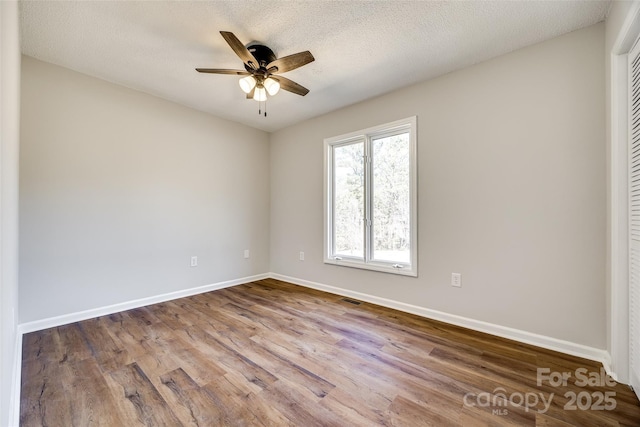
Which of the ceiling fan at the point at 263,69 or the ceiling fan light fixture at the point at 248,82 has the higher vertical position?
the ceiling fan at the point at 263,69

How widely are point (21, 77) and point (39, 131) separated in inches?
18.3

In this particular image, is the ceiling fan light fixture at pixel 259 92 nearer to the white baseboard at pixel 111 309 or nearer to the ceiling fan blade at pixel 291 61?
the ceiling fan blade at pixel 291 61

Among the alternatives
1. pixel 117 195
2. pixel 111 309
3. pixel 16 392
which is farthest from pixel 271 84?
pixel 111 309

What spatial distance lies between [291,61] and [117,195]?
2362 millimetres

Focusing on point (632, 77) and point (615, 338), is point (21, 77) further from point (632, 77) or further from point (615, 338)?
point (615, 338)

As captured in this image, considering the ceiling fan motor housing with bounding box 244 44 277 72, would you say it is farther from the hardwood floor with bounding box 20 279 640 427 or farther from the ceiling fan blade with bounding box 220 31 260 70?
the hardwood floor with bounding box 20 279 640 427

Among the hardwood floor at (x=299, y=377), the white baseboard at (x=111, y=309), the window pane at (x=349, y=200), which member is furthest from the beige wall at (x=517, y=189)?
the white baseboard at (x=111, y=309)

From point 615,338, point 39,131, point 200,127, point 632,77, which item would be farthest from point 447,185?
point 39,131

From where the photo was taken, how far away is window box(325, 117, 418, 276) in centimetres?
293

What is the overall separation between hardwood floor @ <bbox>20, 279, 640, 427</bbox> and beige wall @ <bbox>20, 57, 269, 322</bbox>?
0.52m

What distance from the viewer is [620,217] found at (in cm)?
167

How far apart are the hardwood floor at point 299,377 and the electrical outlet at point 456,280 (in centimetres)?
39

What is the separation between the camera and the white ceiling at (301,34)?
5.98ft

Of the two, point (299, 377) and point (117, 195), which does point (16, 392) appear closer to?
point (299, 377)
